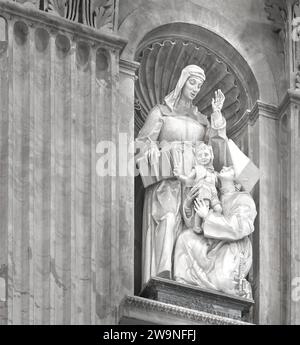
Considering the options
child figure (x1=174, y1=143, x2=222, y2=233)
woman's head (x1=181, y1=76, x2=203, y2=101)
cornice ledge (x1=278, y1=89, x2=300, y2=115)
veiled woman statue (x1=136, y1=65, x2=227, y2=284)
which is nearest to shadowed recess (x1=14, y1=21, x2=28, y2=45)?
veiled woman statue (x1=136, y1=65, x2=227, y2=284)

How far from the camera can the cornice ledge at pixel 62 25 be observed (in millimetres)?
26203

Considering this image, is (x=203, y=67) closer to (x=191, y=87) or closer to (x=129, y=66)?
(x=191, y=87)

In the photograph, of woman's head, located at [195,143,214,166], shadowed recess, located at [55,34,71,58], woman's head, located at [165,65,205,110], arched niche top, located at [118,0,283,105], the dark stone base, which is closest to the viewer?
the dark stone base

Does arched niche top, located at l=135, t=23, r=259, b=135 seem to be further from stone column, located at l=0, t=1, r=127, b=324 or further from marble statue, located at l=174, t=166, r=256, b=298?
marble statue, located at l=174, t=166, r=256, b=298

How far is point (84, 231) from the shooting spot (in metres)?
25.8

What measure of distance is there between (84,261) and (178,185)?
197cm

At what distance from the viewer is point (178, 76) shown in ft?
92.5

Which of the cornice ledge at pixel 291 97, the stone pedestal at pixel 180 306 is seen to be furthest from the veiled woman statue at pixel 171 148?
the cornice ledge at pixel 291 97

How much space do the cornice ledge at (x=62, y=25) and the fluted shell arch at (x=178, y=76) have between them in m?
1.09

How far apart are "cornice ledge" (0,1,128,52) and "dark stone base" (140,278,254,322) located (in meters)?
3.05

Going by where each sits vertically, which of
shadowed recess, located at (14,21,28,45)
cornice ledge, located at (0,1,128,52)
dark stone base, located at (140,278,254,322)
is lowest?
dark stone base, located at (140,278,254,322)

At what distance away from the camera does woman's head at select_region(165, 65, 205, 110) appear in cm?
2759
